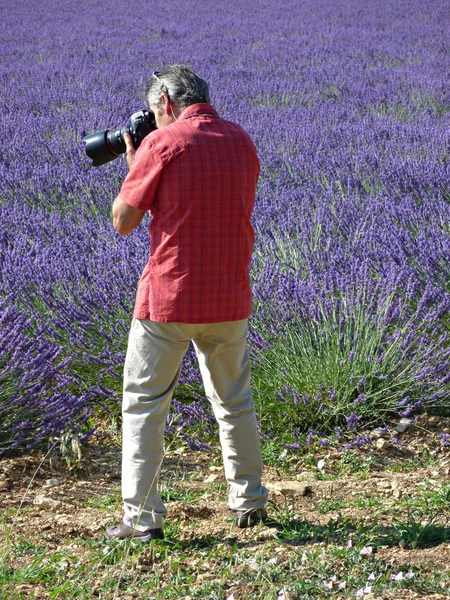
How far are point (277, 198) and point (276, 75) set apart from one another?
5626 mm

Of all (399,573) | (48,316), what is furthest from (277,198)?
(399,573)

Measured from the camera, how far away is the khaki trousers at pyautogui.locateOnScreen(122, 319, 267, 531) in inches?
87.5

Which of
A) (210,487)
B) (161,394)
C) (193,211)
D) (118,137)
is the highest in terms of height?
(118,137)

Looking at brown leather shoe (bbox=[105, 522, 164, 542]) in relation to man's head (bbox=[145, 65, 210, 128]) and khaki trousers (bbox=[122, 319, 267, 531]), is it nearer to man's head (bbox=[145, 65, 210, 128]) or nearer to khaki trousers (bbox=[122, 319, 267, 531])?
khaki trousers (bbox=[122, 319, 267, 531])

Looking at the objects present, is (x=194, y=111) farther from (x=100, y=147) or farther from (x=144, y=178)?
(x=100, y=147)

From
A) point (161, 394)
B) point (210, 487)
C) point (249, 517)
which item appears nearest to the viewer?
point (161, 394)

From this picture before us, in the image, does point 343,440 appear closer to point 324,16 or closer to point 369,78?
point 369,78

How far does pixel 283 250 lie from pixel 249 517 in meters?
1.67

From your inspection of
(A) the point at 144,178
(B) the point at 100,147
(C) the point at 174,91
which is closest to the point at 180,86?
(C) the point at 174,91

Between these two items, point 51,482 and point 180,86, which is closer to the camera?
point 180,86

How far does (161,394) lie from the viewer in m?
2.25

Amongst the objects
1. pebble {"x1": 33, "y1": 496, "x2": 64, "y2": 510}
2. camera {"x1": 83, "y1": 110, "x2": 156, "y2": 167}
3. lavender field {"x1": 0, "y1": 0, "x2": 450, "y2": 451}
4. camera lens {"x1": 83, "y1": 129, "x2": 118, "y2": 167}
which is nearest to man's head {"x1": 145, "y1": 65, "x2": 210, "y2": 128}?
camera {"x1": 83, "y1": 110, "x2": 156, "y2": 167}

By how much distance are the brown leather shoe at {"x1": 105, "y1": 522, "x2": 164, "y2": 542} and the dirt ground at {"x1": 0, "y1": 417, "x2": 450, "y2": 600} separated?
95 mm

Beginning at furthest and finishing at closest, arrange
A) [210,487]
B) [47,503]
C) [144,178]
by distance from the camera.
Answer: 1. [210,487]
2. [47,503]
3. [144,178]
